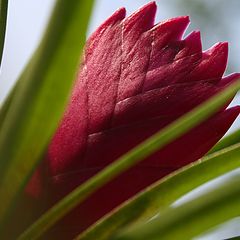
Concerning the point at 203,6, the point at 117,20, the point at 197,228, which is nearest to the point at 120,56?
the point at 117,20

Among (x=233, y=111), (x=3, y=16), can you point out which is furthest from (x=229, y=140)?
(x=3, y=16)

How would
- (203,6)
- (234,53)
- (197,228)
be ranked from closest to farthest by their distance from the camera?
1. (197,228)
2. (234,53)
3. (203,6)

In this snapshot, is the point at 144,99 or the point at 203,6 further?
the point at 203,6

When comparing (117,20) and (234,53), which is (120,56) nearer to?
(117,20)

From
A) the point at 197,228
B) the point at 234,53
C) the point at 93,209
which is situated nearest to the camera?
the point at 197,228

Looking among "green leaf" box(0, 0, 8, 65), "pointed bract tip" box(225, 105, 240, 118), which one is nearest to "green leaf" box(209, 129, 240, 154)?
"pointed bract tip" box(225, 105, 240, 118)

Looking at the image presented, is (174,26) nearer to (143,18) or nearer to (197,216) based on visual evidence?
(143,18)

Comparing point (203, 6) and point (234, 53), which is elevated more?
point (203, 6)
